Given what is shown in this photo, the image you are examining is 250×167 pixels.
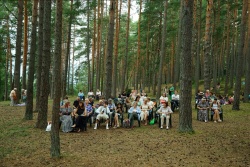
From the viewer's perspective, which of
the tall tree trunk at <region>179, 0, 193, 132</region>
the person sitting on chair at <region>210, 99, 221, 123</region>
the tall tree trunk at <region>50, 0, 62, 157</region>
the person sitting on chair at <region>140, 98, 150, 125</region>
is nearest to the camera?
the tall tree trunk at <region>50, 0, 62, 157</region>

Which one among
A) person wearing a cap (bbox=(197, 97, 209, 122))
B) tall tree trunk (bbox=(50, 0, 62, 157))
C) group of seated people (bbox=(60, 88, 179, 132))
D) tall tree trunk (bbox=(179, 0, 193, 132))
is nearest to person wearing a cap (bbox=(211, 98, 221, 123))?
person wearing a cap (bbox=(197, 97, 209, 122))

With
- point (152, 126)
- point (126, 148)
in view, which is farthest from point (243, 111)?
point (126, 148)

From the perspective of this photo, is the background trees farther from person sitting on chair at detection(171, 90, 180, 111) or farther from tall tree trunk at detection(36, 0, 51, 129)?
person sitting on chair at detection(171, 90, 180, 111)

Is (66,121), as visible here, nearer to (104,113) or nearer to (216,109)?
(104,113)

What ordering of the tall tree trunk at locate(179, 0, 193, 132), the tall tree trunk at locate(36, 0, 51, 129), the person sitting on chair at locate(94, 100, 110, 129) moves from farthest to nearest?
1. the person sitting on chair at locate(94, 100, 110, 129)
2. the tall tree trunk at locate(36, 0, 51, 129)
3. the tall tree trunk at locate(179, 0, 193, 132)

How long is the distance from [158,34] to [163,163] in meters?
20.6

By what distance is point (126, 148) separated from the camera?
23.0 feet

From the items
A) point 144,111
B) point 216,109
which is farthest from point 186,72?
point 216,109

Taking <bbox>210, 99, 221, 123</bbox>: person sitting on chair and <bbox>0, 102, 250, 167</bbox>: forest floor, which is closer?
<bbox>0, 102, 250, 167</bbox>: forest floor

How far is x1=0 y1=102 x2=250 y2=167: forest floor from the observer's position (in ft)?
19.0

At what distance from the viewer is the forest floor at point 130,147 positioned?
228 inches

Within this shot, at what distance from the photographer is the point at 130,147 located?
7.11 metres

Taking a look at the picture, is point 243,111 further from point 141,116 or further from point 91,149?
point 91,149

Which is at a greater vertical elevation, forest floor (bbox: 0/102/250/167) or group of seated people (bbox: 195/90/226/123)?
group of seated people (bbox: 195/90/226/123)
